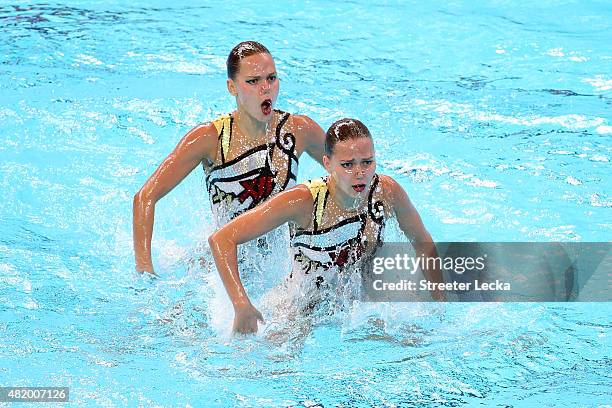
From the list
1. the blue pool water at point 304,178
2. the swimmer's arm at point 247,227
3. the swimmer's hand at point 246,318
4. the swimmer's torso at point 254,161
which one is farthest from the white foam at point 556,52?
the swimmer's hand at point 246,318

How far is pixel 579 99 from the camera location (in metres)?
8.30

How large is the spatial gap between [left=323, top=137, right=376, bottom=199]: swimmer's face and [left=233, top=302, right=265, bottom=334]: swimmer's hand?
0.72 m

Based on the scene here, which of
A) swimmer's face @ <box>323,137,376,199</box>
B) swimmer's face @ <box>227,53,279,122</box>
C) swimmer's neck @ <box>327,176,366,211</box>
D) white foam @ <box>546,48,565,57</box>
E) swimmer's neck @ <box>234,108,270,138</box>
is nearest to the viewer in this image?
swimmer's face @ <box>323,137,376,199</box>

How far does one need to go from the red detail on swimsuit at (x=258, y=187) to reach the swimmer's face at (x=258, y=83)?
→ 37 centimetres

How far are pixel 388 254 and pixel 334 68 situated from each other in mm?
4431

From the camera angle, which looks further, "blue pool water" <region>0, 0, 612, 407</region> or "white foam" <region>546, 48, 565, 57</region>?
"white foam" <region>546, 48, 565, 57</region>

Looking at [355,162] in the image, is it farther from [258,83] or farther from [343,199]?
[258,83]

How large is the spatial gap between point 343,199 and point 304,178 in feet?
7.38

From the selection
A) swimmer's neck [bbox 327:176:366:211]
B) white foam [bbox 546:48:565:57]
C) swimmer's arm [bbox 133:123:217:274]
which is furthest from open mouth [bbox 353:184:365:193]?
white foam [bbox 546:48:565:57]

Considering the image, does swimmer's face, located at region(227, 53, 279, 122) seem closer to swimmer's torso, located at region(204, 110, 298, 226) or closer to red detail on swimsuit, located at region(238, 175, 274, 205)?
swimmer's torso, located at region(204, 110, 298, 226)

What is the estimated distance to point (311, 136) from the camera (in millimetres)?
5391

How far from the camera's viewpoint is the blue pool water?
15.0 ft

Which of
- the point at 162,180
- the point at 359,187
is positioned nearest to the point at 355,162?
the point at 359,187

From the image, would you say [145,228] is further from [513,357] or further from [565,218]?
[565,218]
